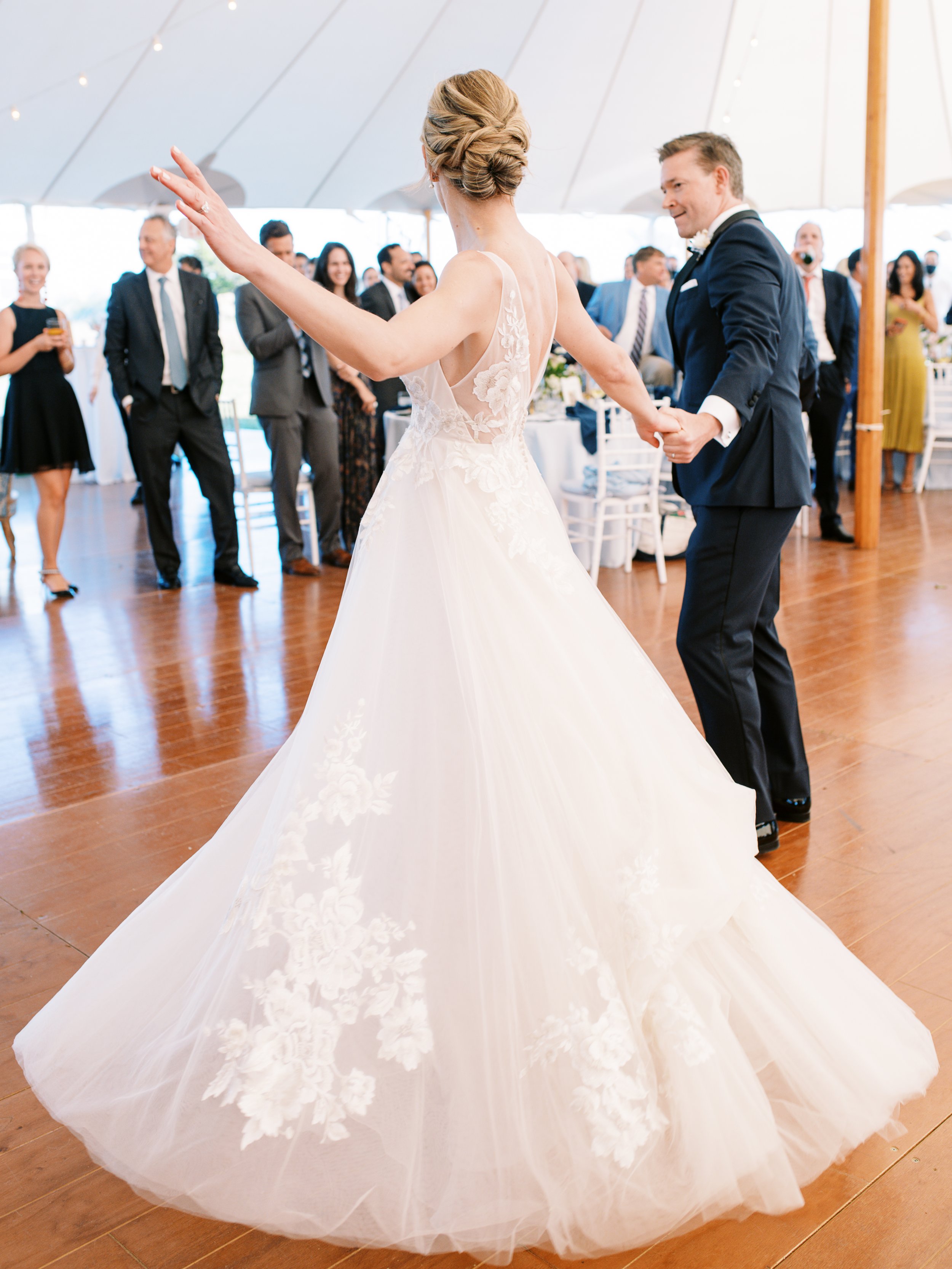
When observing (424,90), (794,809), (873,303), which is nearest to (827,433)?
(873,303)

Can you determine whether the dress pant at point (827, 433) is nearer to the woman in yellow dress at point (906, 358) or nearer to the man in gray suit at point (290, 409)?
the woman in yellow dress at point (906, 358)

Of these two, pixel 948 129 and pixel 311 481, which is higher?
pixel 948 129

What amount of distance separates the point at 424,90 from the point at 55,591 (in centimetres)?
772

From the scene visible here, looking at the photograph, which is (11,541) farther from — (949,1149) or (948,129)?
(948,129)

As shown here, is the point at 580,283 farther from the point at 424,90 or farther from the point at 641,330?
the point at 424,90

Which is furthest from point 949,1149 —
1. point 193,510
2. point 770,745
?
point 193,510

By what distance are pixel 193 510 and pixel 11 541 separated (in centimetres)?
202

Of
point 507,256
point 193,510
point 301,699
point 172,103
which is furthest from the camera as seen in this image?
point 172,103

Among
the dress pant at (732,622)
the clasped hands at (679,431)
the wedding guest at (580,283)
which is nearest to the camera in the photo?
the clasped hands at (679,431)

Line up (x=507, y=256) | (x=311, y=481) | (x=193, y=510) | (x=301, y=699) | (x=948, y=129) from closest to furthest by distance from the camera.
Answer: (x=507, y=256) → (x=301, y=699) → (x=311, y=481) → (x=193, y=510) → (x=948, y=129)

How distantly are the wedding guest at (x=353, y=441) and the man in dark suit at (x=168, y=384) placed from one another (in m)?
0.77

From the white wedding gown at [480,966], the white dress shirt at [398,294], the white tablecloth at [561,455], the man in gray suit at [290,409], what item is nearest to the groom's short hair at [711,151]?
the white wedding gown at [480,966]

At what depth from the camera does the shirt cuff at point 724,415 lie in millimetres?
2283

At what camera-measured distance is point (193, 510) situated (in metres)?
8.66
